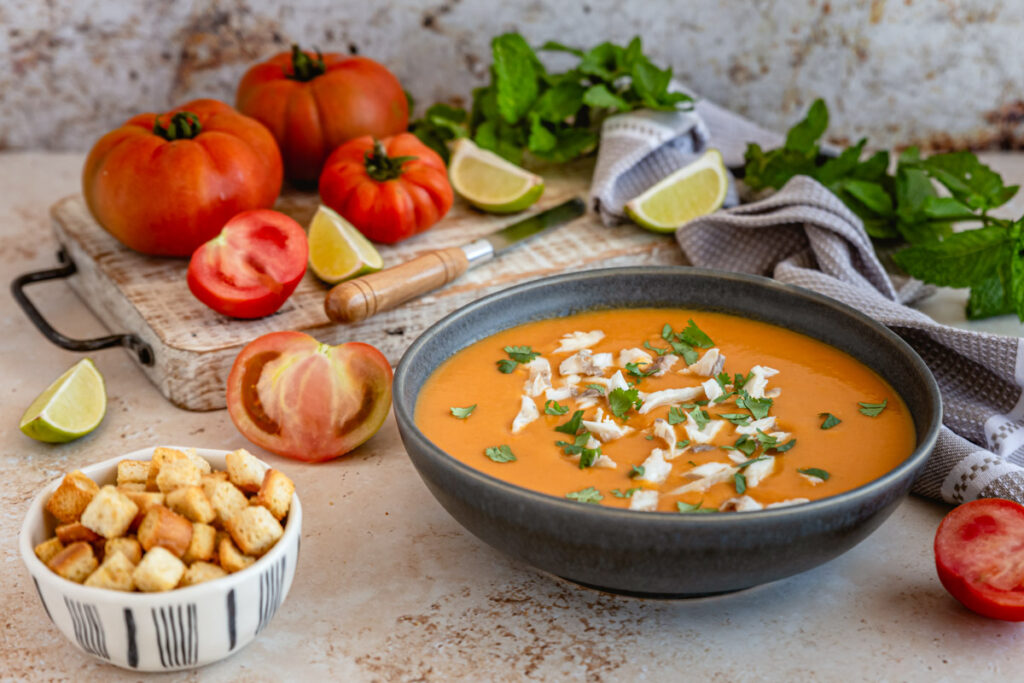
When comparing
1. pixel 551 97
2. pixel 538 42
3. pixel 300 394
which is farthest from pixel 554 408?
pixel 538 42

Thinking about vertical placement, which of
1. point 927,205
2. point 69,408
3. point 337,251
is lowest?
point 69,408

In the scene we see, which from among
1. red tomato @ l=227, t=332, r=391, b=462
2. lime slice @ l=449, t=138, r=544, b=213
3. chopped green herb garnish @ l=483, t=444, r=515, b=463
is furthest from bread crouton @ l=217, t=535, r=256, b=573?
lime slice @ l=449, t=138, r=544, b=213

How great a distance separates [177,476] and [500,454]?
Result: 408 mm

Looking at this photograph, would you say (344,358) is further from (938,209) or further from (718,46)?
(718,46)

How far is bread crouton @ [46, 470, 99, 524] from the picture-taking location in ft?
3.85

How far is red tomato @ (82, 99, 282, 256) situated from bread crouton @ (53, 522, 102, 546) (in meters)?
0.91

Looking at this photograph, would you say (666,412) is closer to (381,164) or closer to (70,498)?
(70,498)

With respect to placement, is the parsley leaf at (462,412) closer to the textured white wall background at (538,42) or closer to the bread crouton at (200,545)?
the bread crouton at (200,545)

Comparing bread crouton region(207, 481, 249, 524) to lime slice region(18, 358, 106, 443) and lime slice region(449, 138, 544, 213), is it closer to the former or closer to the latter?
lime slice region(18, 358, 106, 443)

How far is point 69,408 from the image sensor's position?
5.40 feet

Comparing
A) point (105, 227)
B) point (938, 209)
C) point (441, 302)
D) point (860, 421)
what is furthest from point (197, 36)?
point (860, 421)

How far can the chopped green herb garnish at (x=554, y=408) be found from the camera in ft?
4.76

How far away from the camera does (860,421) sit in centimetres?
144

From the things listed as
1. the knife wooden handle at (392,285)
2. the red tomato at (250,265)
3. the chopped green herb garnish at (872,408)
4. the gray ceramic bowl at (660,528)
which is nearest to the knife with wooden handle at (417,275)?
the knife wooden handle at (392,285)
